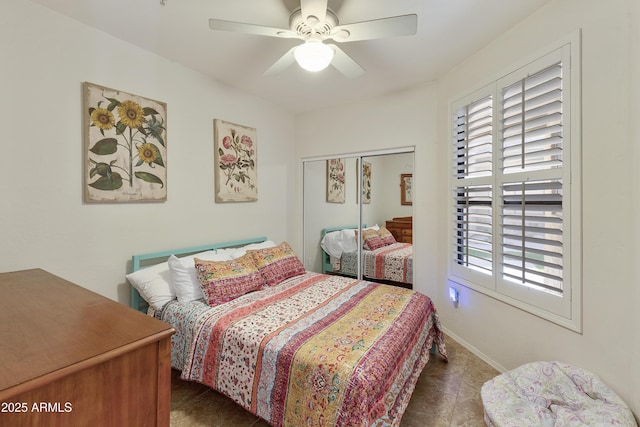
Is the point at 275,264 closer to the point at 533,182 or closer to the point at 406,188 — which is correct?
the point at 406,188

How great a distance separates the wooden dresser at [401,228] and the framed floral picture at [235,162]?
65.6 inches

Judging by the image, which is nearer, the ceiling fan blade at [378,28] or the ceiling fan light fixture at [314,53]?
the ceiling fan blade at [378,28]

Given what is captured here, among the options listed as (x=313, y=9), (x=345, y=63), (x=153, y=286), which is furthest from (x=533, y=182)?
(x=153, y=286)

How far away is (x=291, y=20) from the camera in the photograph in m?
1.76

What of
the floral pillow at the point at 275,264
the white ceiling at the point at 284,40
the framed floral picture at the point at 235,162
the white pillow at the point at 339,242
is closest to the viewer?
the white ceiling at the point at 284,40

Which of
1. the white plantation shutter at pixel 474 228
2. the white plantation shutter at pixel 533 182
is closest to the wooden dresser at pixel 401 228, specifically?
the white plantation shutter at pixel 474 228

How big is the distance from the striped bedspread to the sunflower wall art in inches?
91.9

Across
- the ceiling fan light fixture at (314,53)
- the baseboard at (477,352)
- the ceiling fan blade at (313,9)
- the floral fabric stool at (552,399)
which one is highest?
the ceiling fan blade at (313,9)

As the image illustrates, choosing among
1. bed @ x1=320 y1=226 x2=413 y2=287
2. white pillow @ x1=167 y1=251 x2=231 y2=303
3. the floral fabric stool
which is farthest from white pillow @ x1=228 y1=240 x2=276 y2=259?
the floral fabric stool

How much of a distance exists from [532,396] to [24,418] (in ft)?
7.16

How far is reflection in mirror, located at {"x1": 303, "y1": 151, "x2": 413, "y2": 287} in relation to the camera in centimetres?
327

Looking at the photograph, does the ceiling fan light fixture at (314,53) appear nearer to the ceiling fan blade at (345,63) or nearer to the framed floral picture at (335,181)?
the ceiling fan blade at (345,63)

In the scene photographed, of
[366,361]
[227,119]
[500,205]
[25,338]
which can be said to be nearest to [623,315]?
[500,205]

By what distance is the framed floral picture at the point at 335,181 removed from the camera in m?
3.64
